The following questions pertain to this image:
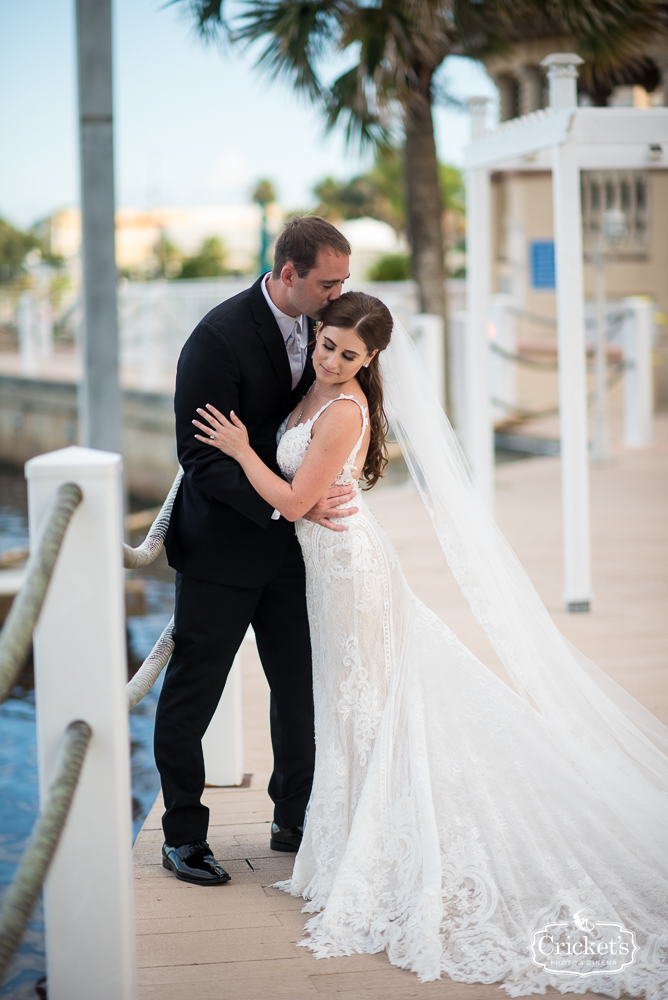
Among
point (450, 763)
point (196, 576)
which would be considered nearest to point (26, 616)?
point (196, 576)

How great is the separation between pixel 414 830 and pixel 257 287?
1478mm

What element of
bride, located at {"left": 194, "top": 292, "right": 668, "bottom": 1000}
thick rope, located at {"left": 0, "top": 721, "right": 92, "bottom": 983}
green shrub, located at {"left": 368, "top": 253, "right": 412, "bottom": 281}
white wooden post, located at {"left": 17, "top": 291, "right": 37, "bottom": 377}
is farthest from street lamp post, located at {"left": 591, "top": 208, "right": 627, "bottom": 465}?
white wooden post, located at {"left": 17, "top": 291, "right": 37, "bottom": 377}

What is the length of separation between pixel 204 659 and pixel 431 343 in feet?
24.1

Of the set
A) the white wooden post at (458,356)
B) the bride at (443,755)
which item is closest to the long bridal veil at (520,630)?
the bride at (443,755)

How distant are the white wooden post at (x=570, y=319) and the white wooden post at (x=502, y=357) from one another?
7.01m

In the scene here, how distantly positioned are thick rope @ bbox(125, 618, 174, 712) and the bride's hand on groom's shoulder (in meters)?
0.60

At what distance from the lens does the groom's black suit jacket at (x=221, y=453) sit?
105 inches

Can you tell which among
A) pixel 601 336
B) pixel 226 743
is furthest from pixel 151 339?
pixel 226 743

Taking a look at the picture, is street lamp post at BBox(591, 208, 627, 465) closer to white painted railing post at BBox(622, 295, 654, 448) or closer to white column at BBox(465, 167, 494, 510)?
white painted railing post at BBox(622, 295, 654, 448)

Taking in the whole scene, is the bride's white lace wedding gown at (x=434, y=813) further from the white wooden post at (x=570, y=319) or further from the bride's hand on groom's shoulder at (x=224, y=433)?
the white wooden post at (x=570, y=319)

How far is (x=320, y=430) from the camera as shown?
265 cm

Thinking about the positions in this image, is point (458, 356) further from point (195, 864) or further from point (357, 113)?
point (195, 864)

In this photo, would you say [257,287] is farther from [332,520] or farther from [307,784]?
[307,784]

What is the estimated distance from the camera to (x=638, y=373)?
11078 millimetres
